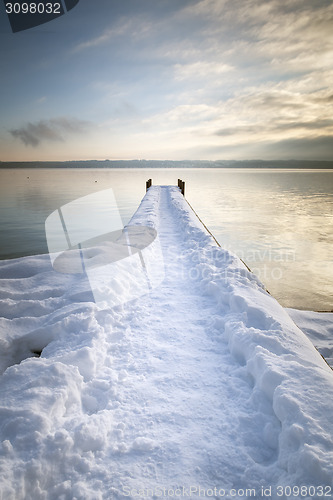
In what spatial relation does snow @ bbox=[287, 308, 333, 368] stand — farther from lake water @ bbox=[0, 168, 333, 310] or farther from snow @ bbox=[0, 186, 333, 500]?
snow @ bbox=[0, 186, 333, 500]

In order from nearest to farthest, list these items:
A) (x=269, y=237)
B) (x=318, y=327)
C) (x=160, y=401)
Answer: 1. (x=160, y=401)
2. (x=318, y=327)
3. (x=269, y=237)

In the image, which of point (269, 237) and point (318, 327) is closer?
point (318, 327)

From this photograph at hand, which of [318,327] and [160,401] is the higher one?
[160,401]

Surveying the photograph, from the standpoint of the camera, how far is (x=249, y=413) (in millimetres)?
1960

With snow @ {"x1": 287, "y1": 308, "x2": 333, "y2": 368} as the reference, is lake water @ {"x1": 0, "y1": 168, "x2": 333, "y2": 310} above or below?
above

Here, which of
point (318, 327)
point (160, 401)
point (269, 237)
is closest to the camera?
point (160, 401)

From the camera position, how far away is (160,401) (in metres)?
2.09

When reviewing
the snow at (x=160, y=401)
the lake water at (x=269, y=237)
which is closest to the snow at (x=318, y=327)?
the lake water at (x=269, y=237)

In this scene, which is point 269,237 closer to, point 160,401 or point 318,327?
point 318,327

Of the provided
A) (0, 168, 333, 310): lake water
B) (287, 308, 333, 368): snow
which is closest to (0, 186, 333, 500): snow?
(287, 308, 333, 368): snow

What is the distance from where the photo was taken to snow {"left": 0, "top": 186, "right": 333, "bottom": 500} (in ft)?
4.98

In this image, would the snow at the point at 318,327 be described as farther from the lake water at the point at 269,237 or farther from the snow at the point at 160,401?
the snow at the point at 160,401

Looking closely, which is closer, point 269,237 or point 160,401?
point 160,401

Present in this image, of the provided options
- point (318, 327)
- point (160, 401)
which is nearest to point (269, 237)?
point (318, 327)
